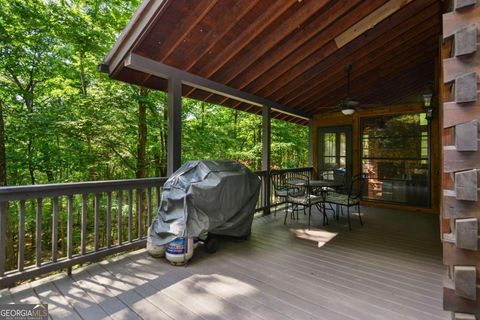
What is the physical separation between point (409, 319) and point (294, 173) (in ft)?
15.8

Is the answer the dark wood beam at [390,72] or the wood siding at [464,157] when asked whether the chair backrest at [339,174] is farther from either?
the wood siding at [464,157]

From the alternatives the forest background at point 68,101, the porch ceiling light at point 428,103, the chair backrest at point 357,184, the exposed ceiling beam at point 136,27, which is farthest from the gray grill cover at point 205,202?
the forest background at point 68,101

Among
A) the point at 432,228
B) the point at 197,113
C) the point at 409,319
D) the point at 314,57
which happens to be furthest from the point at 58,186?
the point at 197,113

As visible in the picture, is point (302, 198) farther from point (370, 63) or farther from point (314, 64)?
point (370, 63)

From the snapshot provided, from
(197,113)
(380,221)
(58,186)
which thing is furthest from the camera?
(197,113)

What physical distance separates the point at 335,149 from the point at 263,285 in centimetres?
575

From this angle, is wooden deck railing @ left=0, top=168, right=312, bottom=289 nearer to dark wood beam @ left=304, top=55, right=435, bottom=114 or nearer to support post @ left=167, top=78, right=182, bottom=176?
support post @ left=167, top=78, right=182, bottom=176

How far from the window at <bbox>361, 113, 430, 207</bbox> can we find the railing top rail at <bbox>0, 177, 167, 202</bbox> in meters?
5.77

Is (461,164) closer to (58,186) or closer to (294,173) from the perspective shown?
(58,186)

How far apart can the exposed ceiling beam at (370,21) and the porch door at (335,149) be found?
361cm

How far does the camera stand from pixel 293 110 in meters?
6.66

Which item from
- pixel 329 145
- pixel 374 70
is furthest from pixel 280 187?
pixel 374 70

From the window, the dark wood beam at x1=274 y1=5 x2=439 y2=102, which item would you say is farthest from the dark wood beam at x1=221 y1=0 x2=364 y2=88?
the window

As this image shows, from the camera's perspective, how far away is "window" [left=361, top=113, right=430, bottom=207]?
6.11 m
